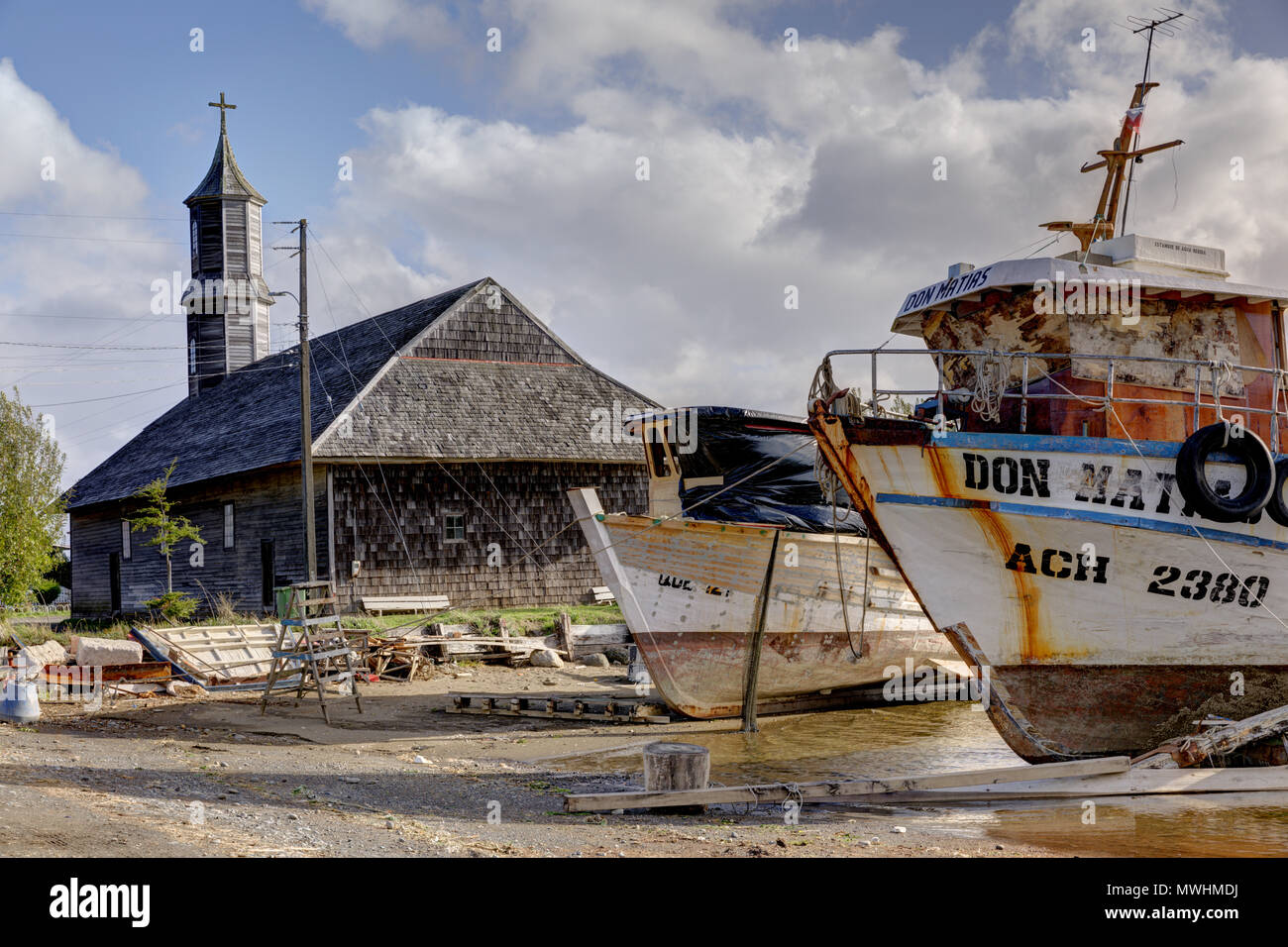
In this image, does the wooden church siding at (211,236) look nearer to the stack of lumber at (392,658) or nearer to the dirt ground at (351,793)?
the stack of lumber at (392,658)

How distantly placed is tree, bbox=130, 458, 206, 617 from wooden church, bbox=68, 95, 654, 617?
0.34 meters

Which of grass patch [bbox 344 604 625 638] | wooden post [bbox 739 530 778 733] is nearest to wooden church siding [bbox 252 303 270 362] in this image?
grass patch [bbox 344 604 625 638]

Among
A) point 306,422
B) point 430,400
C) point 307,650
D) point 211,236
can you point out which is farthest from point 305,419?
point 211,236

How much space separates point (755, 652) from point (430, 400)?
1301cm

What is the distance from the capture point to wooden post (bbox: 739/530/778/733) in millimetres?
13891

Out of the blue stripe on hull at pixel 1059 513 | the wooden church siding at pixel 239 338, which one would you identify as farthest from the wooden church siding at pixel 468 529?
the wooden church siding at pixel 239 338

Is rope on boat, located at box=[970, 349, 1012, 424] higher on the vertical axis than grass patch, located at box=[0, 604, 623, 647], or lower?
higher

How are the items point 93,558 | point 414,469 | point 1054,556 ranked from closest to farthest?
point 1054,556 → point 414,469 → point 93,558

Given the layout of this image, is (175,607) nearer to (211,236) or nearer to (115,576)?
(115,576)

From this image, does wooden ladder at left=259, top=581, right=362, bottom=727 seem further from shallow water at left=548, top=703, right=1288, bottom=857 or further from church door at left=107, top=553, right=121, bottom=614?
church door at left=107, top=553, right=121, bottom=614

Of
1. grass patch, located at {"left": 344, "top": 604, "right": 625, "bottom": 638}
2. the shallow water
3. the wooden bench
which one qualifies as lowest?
the shallow water

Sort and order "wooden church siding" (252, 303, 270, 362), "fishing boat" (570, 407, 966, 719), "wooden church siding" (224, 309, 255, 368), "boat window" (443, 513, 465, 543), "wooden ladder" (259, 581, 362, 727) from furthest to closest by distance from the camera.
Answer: "wooden church siding" (252, 303, 270, 362), "wooden church siding" (224, 309, 255, 368), "boat window" (443, 513, 465, 543), "fishing boat" (570, 407, 966, 719), "wooden ladder" (259, 581, 362, 727)

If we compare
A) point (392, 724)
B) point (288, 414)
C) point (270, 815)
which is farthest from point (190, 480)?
point (270, 815)

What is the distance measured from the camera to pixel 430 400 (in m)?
24.6
